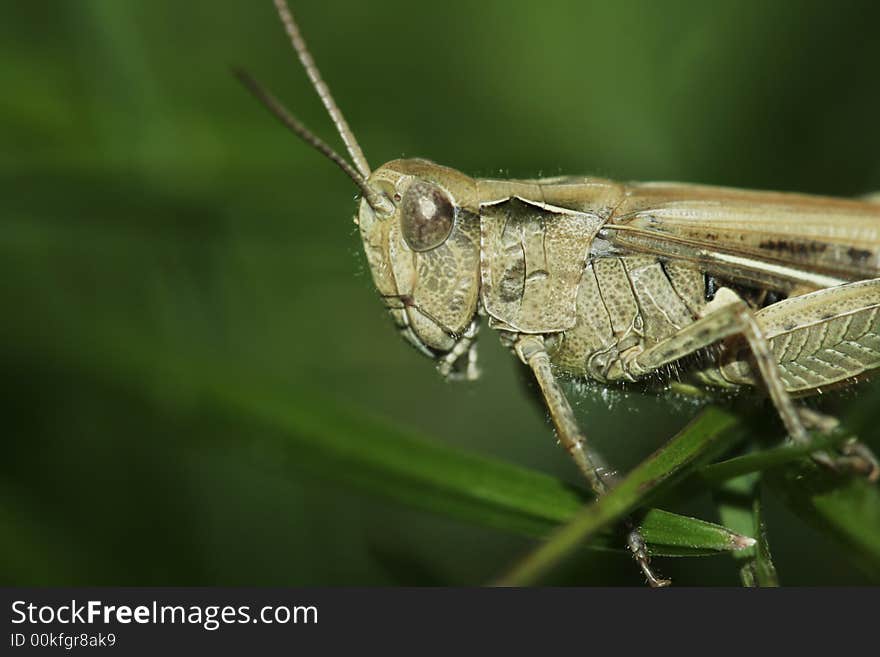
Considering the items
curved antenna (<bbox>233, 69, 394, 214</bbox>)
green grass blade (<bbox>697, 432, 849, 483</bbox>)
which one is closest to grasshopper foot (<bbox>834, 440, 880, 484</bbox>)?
green grass blade (<bbox>697, 432, 849, 483</bbox>)

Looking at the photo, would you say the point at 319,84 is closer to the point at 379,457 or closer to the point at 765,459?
→ the point at 379,457

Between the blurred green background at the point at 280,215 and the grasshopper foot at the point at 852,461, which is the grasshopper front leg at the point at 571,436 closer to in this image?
the grasshopper foot at the point at 852,461

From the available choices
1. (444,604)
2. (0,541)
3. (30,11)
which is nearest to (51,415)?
(0,541)

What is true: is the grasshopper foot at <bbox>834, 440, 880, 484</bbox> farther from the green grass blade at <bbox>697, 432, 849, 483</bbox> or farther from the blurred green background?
the blurred green background

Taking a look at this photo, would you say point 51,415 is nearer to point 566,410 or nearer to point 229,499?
point 229,499

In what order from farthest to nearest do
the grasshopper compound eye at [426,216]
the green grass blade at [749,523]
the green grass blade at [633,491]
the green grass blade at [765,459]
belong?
the grasshopper compound eye at [426,216]
the green grass blade at [749,523]
the green grass blade at [765,459]
the green grass blade at [633,491]

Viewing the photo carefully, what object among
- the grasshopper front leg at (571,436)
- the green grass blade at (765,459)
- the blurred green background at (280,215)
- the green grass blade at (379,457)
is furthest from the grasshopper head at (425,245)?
the green grass blade at (765,459)

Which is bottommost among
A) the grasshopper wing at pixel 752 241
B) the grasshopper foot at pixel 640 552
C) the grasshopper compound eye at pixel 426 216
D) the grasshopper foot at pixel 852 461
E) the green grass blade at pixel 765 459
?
the grasshopper foot at pixel 640 552
